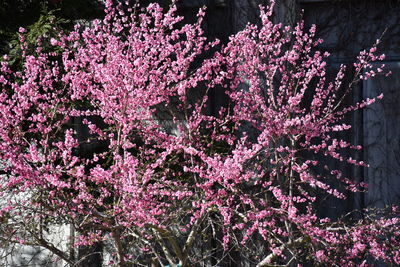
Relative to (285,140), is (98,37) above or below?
above

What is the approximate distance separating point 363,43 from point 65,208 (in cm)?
355

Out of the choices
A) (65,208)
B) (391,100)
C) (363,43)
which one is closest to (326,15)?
(363,43)

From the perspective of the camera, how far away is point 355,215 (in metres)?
5.98

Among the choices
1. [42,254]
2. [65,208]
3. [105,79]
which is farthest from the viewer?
[42,254]

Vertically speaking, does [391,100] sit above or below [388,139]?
→ above

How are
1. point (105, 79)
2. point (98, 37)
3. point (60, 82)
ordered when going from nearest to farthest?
point (105, 79)
point (98, 37)
point (60, 82)

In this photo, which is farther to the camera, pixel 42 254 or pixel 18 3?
pixel 42 254

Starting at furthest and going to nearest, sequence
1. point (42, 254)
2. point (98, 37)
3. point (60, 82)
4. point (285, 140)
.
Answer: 1. point (42, 254)
2. point (285, 140)
3. point (60, 82)
4. point (98, 37)

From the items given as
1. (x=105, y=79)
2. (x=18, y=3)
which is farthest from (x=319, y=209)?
(x=18, y=3)

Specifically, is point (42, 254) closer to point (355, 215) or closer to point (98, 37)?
point (98, 37)

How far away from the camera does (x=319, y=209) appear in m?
6.07

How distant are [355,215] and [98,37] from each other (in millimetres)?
3081

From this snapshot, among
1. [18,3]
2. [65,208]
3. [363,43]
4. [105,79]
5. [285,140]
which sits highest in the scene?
[18,3]

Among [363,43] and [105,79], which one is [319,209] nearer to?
[363,43]
